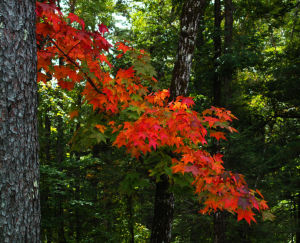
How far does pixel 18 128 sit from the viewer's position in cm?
215

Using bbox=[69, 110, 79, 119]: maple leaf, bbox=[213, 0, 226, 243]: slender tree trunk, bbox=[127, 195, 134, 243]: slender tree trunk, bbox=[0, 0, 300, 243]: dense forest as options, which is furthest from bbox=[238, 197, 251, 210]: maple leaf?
bbox=[127, 195, 134, 243]: slender tree trunk

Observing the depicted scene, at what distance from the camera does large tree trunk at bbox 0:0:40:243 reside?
2080 millimetres

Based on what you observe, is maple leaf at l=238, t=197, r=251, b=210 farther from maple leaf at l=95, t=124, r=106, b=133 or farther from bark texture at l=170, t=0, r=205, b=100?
bark texture at l=170, t=0, r=205, b=100

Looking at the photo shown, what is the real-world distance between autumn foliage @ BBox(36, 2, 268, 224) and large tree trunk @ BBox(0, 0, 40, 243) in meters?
0.95

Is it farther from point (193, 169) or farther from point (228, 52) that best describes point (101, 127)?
point (228, 52)

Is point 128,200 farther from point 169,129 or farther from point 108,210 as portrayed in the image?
point 169,129

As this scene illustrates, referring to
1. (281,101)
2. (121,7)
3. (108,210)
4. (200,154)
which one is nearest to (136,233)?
(108,210)

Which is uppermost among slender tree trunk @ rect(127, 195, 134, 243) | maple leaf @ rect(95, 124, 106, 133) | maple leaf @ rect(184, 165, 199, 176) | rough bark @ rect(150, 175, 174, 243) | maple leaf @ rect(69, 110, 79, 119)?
maple leaf @ rect(69, 110, 79, 119)

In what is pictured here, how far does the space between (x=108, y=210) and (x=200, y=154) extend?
22.6 ft

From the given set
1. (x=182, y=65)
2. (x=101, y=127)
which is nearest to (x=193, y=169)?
(x=101, y=127)

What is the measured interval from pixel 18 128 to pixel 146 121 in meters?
1.43

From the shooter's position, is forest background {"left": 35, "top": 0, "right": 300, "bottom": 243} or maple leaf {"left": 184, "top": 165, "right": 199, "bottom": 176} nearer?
maple leaf {"left": 184, "top": 165, "right": 199, "bottom": 176}

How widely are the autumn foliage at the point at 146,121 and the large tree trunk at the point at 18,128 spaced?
95cm

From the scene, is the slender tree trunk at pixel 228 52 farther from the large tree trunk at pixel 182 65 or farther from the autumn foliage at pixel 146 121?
the autumn foliage at pixel 146 121
